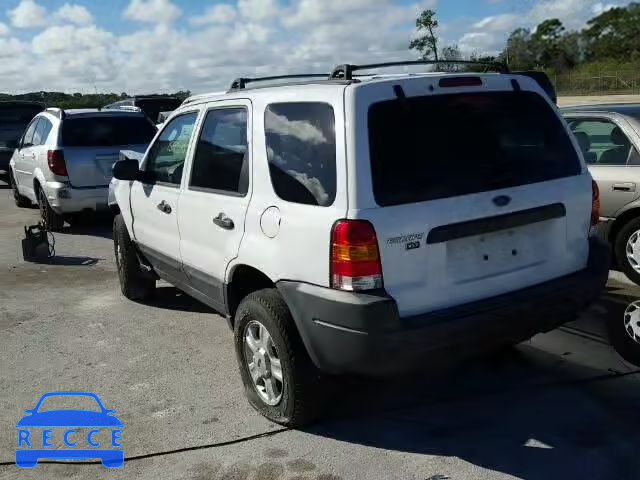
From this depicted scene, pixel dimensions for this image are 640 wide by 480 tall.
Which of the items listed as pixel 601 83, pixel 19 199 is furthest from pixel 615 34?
pixel 19 199

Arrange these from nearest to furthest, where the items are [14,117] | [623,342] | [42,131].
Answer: [623,342] → [42,131] → [14,117]

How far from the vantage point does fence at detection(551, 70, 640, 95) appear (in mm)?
44781

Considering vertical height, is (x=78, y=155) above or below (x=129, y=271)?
above

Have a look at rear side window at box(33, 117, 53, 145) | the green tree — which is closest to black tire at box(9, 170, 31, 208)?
rear side window at box(33, 117, 53, 145)

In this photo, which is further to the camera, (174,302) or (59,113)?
(59,113)

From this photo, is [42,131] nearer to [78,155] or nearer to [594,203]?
[78,155]

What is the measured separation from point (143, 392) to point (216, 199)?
52.8 inches

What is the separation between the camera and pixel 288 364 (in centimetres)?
358

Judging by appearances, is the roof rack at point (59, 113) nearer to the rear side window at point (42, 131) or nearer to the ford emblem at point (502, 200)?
the rear side window at point (42, 131)

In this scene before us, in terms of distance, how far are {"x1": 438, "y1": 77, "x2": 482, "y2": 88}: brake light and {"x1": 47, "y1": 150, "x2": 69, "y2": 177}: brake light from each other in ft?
24.1

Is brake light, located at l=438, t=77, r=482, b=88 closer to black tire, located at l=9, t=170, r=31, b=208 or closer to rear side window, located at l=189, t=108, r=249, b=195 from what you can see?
rear side window, located at l=189, t=108, r=249, b=195

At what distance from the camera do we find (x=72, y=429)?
3.97 metres

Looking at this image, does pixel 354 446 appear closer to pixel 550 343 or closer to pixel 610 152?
pixel 550 343

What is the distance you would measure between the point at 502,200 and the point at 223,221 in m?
1.63
